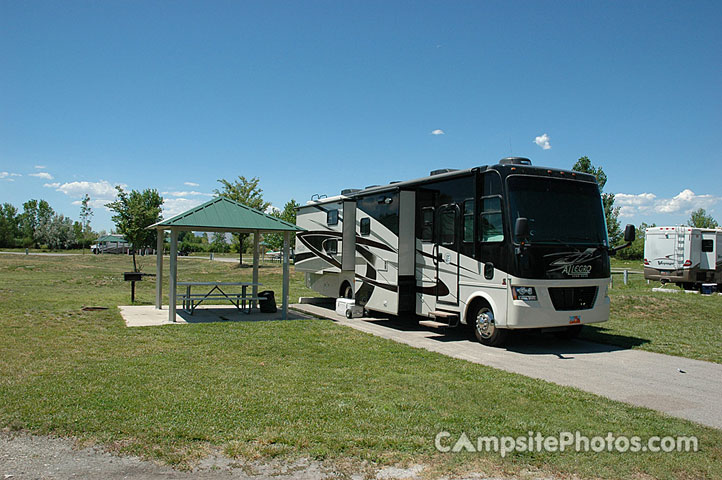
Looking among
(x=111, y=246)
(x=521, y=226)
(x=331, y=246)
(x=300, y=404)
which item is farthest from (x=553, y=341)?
(x=111, y=246)

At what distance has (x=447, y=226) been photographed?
10.5 m

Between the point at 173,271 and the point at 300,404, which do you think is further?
the point at 173,271

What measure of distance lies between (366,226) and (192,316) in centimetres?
494

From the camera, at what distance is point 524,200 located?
9156 mm

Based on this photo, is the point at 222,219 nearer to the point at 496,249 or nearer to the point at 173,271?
the point at 173,271

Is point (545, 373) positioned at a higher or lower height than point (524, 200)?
lower

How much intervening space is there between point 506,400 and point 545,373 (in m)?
1.99

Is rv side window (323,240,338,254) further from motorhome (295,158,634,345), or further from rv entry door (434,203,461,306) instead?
rv entry door (434,203,461,306)

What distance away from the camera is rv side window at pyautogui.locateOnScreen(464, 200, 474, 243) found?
986cm

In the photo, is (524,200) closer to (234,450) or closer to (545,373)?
(545,373)

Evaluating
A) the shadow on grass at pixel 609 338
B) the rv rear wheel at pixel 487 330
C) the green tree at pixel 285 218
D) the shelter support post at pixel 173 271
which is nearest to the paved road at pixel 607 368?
the rv rear wheel at pixel 487 330

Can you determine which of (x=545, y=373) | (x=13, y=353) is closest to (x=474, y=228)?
(x=545, y=373)

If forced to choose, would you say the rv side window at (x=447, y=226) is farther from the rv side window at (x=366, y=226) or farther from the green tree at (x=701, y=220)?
the green tree at (x=701, y=220)

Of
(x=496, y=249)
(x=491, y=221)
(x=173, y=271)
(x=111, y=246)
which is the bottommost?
(x=173, y=271)
